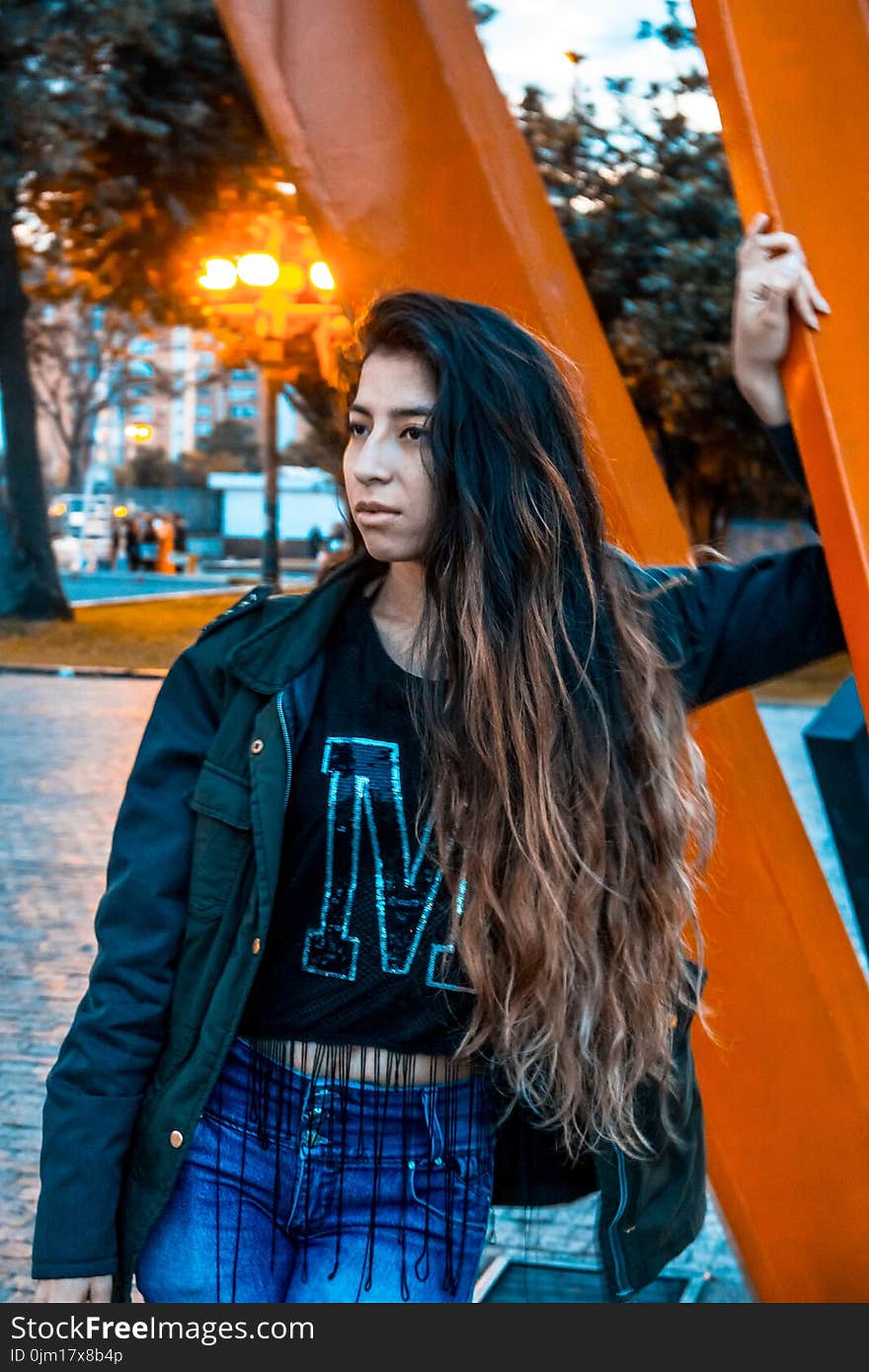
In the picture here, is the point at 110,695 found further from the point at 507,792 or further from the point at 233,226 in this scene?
the point at 507,792

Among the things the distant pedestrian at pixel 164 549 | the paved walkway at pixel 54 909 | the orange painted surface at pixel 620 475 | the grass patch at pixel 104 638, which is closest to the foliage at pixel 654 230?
the paved walkway at pixel 54 909

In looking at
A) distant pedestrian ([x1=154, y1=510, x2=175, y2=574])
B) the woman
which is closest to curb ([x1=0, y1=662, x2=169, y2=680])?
the woman

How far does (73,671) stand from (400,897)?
17.4 metres

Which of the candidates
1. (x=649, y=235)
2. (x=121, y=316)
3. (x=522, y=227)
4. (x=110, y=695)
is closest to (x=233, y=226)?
(x=649, y=235)

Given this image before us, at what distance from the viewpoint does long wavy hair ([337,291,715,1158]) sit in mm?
1900

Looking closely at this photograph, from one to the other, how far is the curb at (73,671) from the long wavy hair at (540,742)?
16.9 metres

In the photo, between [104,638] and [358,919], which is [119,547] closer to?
[104,638]

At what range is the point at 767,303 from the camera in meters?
2.07

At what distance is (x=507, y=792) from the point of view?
1.91 metres

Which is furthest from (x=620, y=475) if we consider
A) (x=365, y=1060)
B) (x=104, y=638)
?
(x=104, y=638)

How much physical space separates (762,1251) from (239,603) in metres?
1.45

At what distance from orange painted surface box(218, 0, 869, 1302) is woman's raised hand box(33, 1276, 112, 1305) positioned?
1.16 m

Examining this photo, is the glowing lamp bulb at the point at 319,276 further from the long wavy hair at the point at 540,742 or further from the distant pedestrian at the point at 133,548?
the distant pedestrian at the point at 133,548

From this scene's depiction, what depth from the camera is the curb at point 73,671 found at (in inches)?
738
